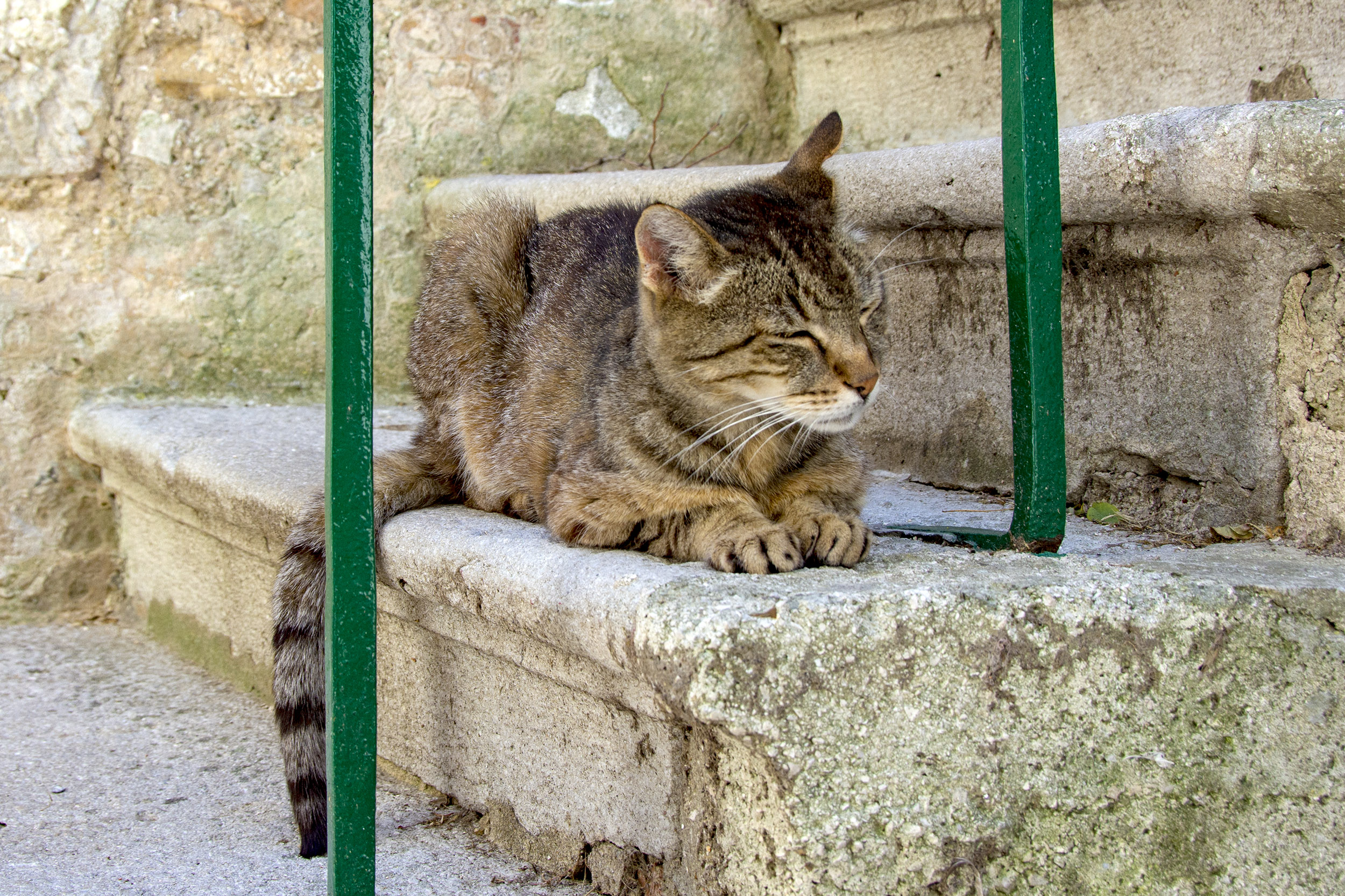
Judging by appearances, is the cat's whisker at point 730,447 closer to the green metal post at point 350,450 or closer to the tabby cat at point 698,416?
the tabby cat at point 698,416

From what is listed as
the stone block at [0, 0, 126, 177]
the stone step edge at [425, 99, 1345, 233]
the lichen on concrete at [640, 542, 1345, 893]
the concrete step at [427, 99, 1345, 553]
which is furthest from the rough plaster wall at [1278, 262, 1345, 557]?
the stone block at [0, 0, 126, 177]

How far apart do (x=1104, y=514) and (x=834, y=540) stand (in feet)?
2.46


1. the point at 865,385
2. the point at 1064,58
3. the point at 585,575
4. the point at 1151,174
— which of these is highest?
the point at 1064,58

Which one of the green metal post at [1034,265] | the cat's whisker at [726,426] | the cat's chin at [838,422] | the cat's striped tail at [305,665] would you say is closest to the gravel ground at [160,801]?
the cat's striped tail at [305,665]

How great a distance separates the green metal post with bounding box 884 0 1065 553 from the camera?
197 centimetres

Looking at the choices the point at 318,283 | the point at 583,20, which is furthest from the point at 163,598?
the point at 583,20

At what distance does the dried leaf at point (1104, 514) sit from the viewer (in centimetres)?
242

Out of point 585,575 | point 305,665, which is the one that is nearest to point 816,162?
point 585,575

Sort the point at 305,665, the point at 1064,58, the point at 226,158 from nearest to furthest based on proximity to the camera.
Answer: the point at 305,665
the point at 1064,58
the point at 226,158

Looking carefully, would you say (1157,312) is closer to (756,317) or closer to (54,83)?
(756,317)

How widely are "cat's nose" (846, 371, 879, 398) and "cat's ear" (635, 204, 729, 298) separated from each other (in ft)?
0.96

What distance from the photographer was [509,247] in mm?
2912

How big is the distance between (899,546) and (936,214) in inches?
33.3

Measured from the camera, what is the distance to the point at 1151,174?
7.13 feet
